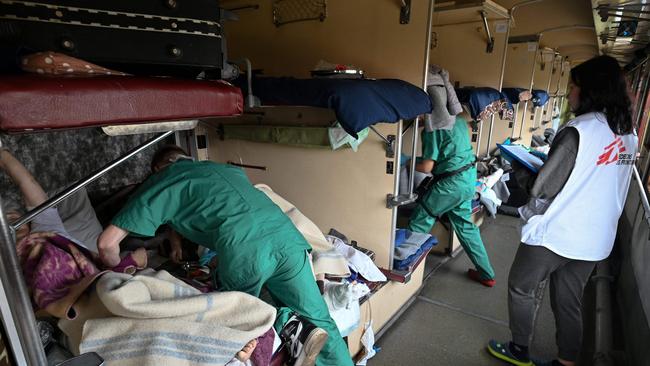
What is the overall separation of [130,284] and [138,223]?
0.34m

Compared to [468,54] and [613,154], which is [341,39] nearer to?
[613,154]

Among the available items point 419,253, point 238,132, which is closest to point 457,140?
point 419,253

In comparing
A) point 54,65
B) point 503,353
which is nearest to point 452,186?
point 503,353

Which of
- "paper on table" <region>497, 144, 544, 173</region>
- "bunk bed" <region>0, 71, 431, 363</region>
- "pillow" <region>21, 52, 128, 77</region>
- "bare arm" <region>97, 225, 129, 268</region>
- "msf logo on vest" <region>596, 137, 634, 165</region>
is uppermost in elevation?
"pillow" <region>21, 52, 128, 77</region>

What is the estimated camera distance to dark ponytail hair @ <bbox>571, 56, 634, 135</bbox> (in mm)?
1564

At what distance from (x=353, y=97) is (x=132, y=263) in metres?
1.15

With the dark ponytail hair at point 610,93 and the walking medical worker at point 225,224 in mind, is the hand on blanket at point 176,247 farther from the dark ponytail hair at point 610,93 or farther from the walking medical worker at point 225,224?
the dark ponytail hair at point 610,93

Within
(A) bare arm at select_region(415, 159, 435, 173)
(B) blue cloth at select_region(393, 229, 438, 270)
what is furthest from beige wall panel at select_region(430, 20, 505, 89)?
(B) blue cloth at select_region(393, 229, 438, 270)

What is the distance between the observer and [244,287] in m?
1.41

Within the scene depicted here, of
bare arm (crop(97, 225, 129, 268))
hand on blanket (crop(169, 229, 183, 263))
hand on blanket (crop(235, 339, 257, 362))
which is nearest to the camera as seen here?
hand on blanket (crop(235, 339, 257, 362))

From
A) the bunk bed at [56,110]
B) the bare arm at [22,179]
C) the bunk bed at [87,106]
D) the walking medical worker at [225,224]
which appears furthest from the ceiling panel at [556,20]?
the bare arm at [22,179]

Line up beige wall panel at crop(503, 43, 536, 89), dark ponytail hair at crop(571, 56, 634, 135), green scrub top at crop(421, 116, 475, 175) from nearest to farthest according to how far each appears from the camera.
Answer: dark ponytail hair at crop(571, 56, 634, 135) < green scrub top at crop(421, 116, 475, 175) < beige wall panel at crop(503, 43, 536, 89)

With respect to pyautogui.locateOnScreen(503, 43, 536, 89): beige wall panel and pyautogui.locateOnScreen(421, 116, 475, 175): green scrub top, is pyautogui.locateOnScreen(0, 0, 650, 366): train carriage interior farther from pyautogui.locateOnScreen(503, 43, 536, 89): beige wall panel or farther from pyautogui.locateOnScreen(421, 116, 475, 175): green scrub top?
pyautogui.locateOnScreen(503, 43, 536, 89): beige wall panel

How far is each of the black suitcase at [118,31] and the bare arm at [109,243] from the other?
0.61 meters
